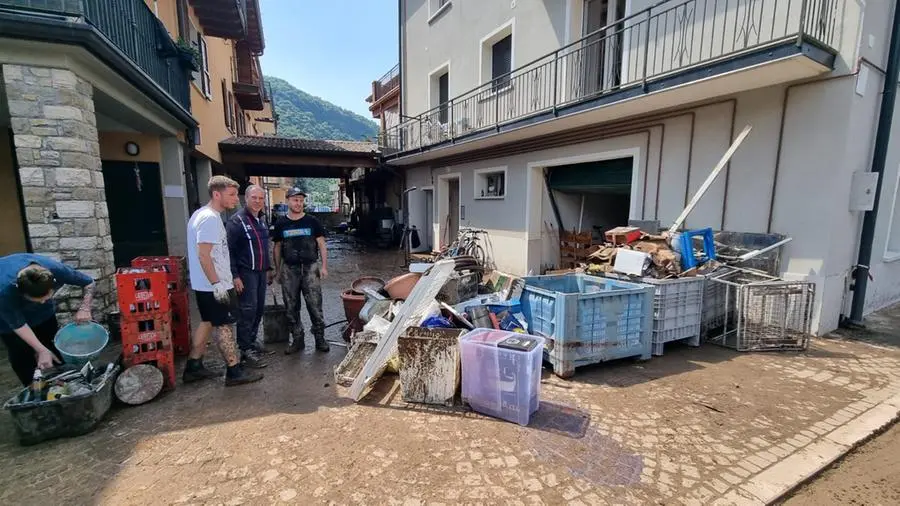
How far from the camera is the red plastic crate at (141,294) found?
10.6 feet

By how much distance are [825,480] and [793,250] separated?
3.34 m

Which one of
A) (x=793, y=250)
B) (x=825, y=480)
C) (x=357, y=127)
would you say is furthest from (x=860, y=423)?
(x=357, y=127)

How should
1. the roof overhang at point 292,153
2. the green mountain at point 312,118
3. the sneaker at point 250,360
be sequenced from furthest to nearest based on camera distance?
the green mountain at point 312,118
the roof overhang at point 292,153
the sneaker at point 250,360

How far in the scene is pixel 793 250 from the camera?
469 cm

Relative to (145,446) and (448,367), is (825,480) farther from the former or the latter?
(145,446)

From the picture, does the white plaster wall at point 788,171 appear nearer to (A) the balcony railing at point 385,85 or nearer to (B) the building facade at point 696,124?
(B) the building facade at point 696,124

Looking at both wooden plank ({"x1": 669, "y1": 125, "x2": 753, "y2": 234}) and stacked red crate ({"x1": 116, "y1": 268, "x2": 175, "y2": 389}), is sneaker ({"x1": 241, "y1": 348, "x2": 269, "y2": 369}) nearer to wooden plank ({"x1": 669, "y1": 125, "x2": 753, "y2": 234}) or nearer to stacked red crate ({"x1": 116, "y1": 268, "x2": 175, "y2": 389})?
stacked red crate ({"x1": 116, "y1": 268, "x2": 175, "y2": 389})

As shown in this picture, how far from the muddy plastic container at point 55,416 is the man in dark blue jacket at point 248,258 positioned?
4.01 feet

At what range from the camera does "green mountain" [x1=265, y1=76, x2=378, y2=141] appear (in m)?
61.1

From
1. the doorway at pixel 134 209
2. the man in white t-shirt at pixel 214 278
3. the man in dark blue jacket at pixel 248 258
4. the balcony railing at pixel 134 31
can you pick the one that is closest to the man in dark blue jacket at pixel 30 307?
the man in white t-shirt at pixel 214 278

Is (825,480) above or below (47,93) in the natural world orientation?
below

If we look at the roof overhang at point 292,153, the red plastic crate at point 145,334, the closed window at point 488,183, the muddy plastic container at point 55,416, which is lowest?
the muddy plastic container at point 55,416

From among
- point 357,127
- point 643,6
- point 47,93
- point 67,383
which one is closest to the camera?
point 67,383

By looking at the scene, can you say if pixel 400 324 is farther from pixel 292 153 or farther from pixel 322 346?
pixel 292 153
